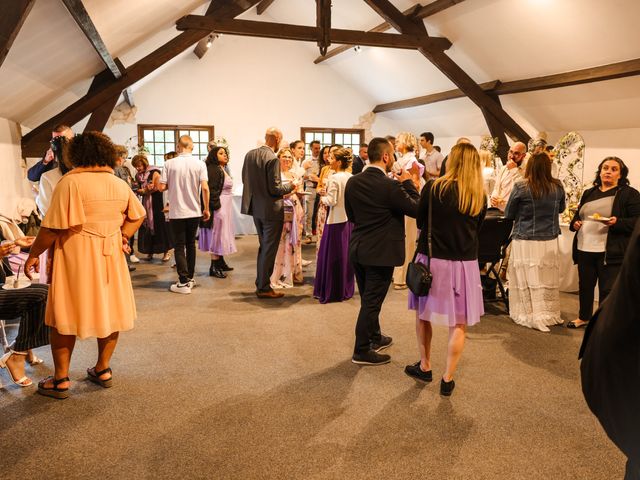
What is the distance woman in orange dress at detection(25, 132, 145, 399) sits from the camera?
280 centimetres

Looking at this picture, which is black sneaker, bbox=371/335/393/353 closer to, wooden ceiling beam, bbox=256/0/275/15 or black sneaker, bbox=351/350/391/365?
black sneaker, bbox=351/350/391/365

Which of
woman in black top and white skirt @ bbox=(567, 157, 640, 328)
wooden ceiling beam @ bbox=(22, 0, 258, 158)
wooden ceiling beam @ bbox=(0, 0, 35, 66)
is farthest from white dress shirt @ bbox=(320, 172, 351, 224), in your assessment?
wooden ceiling beam @ bbox=(22, 0, 258, 158)

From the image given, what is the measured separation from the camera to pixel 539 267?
441 centimetres

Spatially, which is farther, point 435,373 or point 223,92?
point 223,92

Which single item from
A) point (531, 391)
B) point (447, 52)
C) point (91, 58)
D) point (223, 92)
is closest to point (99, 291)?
point (531, 391)

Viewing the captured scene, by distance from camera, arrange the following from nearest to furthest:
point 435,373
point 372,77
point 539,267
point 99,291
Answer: point 99,291 → point 435,373 → point 539,267 → point 372,77

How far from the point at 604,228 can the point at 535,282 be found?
Result: 0.69 meters

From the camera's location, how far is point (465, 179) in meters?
2.89

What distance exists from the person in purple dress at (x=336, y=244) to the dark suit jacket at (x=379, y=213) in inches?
55.5

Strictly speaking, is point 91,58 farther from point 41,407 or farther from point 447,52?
point 447,52

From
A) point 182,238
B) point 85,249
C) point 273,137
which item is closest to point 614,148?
point 273,137

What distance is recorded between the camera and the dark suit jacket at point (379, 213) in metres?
3.29

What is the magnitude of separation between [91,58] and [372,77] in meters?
6.25

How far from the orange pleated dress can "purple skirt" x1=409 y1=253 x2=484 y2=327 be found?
181cm
